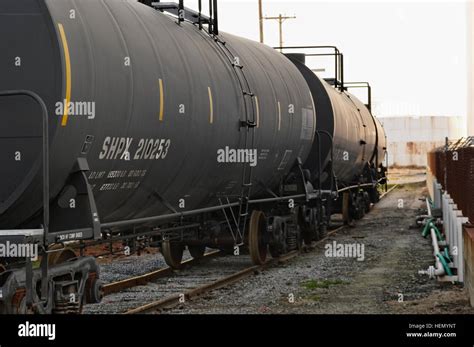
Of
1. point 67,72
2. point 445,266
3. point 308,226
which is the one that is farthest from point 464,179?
point 67,72

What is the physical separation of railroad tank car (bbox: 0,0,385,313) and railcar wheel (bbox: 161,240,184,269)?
0.03m

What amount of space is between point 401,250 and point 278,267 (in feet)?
12.9

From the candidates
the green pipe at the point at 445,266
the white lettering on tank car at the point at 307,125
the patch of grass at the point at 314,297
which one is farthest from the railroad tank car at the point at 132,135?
the green pipe at the point at 445,266

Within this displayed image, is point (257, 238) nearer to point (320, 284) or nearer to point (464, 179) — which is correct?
point (320, 284)

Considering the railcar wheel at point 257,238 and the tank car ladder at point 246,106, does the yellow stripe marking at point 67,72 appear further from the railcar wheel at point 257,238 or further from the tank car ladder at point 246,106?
the railcar wheel at point 257,238

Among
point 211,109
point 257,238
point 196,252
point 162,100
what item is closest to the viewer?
point 162,100

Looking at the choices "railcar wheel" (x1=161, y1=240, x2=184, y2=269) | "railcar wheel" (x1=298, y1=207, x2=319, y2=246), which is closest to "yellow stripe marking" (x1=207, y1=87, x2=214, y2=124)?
"railcar wheel" (x1=161, y1=240, x2=184, y2=269)

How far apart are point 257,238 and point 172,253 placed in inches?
69.2

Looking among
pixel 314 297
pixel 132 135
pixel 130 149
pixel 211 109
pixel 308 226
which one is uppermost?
pixel 211 109

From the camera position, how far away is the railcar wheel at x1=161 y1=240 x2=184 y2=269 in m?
14.8

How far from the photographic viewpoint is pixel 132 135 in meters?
9.03

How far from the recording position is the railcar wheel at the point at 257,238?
1535cm

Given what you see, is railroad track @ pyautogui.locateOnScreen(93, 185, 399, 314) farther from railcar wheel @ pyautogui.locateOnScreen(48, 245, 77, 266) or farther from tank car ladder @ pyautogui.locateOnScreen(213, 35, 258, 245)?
railcar wheel @ pyautogui.locateOnScreen(48, 245, 77, 266)
